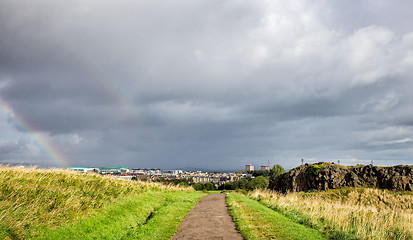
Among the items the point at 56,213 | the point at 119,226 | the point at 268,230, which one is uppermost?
the point at 56,213

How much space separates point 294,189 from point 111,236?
46.6 meters

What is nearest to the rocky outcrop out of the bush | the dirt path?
the bush

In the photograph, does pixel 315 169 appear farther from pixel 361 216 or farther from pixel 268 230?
pixel 268 230

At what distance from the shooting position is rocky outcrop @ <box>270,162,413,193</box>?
4003cm

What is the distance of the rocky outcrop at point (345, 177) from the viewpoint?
40031mm

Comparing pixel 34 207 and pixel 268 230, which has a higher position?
pixel 34 207

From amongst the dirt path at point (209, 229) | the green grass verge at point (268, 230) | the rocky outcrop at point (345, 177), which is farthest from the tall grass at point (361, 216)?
the dirt path at point (209, 229)

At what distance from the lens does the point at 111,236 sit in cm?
1192

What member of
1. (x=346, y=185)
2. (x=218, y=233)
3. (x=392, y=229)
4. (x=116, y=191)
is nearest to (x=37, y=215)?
(x=218, y=233)

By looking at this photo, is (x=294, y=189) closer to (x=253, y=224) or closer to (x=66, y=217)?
(x=253, y=224)

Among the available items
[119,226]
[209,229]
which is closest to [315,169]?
[209,229]

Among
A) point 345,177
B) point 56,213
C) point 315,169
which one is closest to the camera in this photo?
point 56,213

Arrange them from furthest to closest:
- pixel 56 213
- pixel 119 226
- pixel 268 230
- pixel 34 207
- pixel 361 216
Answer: pixel 361 216 < pixel 119 226 < pixel 268 230 < pixel 56 213 < pixel 34 207

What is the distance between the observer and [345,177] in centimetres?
4581
